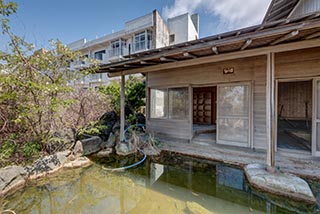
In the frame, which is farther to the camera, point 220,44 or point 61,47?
point 61,47

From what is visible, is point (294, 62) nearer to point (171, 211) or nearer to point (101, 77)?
point (171, 211)

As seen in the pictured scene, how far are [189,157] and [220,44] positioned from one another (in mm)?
3390

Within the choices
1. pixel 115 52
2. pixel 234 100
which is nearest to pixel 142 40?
pixel 115 52

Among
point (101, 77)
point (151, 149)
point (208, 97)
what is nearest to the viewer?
point (151, 149)

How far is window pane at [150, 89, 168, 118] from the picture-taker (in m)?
7.06

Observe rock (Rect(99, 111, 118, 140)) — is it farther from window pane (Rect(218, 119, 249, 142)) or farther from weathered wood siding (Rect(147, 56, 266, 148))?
window pane (Rect(218, 119, 249, 142))

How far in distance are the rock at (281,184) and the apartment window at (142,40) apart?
15.3m

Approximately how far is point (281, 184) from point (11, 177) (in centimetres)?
540

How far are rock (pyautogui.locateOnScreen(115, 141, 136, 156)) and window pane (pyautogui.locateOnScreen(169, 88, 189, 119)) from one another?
194cm

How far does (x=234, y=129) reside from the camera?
547cm

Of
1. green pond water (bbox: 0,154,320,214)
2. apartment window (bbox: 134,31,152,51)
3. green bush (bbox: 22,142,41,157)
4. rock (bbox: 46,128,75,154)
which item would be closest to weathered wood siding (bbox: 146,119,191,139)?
green pond water (bbox: 0,154,320,214)

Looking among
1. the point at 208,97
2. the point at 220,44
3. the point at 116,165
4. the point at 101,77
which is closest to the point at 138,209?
the point at 116,165

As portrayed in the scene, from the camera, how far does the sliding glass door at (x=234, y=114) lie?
5.24 m

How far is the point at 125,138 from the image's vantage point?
6.45m
